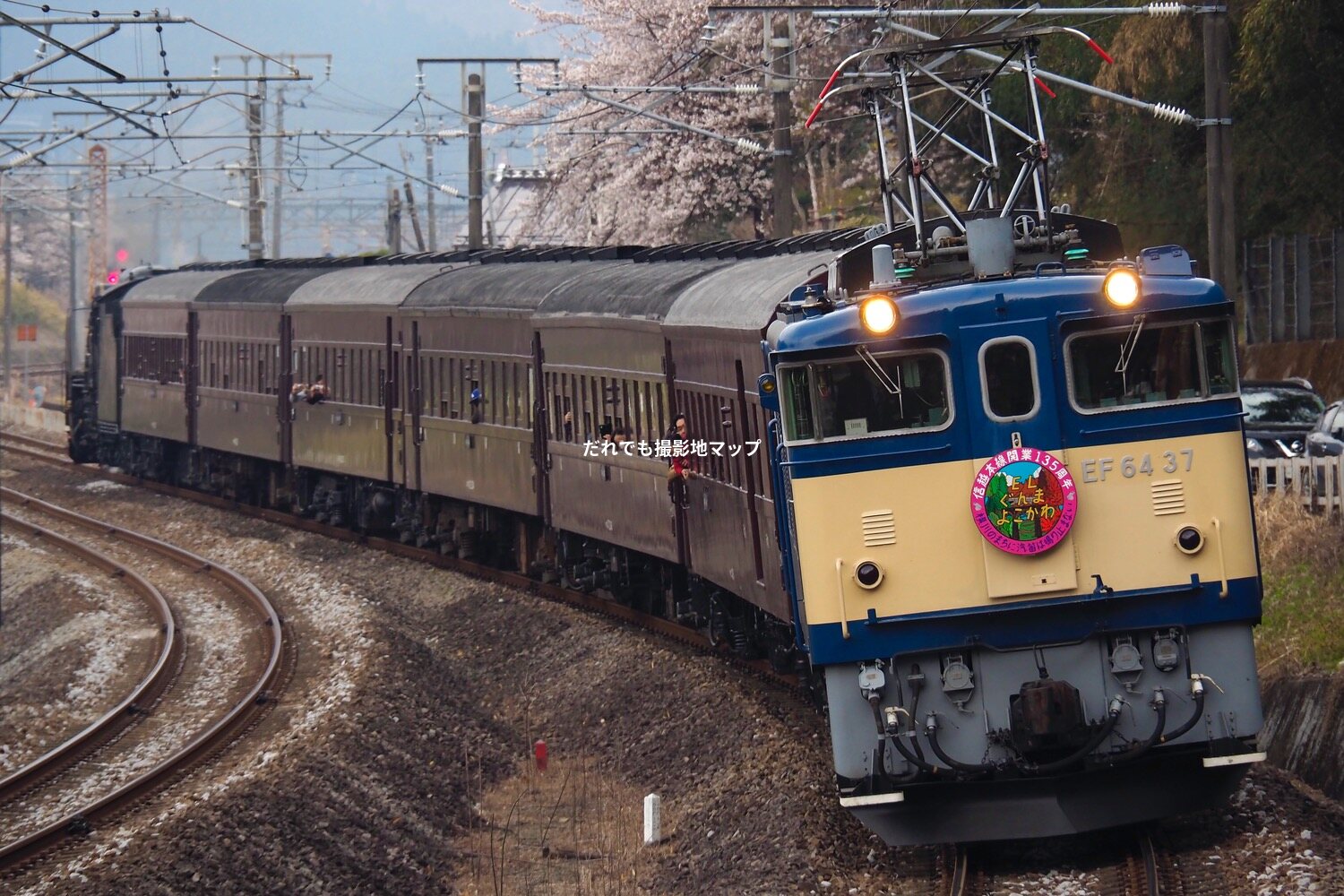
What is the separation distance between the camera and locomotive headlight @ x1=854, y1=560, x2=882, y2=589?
9.05 metres

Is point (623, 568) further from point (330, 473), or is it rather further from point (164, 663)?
point (330, 473)

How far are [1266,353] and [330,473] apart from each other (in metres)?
14.8

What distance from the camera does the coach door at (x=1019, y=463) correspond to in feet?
29.2

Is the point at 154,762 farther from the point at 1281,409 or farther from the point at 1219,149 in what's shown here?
the point at 1281,409

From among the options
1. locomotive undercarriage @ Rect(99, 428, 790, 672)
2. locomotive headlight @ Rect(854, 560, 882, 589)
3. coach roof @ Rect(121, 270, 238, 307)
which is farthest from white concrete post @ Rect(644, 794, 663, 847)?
coach roof @ Rect(121, 270, 238, 307)

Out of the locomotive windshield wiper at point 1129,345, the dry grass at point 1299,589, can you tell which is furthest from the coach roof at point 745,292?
the dry grass at point 1299,589

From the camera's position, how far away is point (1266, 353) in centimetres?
3028

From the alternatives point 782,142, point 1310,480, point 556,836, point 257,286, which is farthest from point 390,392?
point 556,836

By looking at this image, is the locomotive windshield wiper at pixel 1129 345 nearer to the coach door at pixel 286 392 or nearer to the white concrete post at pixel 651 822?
the white concrete post at pixel 651 822

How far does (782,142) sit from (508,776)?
10.5m

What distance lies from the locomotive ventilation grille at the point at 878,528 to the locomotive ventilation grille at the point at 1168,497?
4.03 feet

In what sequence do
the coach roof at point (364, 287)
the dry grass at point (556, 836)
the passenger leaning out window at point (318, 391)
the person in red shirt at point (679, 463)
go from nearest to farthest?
the dry grass at point (556, 836), the person in red shirt at point (679, 463), the coach roof at point (364, 287), the passenger leaning out window at point (318, 391)

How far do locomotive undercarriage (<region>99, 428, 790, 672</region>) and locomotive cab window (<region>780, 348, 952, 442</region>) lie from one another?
4057 millimetres

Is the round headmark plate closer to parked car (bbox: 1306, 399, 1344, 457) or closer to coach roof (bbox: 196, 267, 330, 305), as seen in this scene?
parked car (bbox: 1306, 399, 1344, 457)
